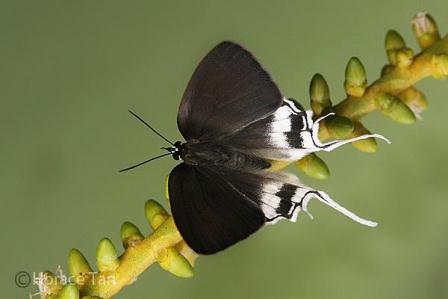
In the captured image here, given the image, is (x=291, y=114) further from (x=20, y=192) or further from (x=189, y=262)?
(x=20, y=192)

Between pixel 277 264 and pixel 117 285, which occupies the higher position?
pixel 117 285

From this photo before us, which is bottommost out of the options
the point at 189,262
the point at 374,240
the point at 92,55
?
the point at 374,240

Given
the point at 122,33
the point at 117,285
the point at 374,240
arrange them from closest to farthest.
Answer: the point at 117,285 < the point at 374,240 < the point at 122,33

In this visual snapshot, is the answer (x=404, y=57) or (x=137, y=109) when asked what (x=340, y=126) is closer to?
(x=404, y=57)

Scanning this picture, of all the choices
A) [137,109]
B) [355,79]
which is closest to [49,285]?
[355,79]

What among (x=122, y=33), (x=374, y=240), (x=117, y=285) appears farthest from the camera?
(x=122, y=33)

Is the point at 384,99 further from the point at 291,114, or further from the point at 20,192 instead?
the point at 20,192

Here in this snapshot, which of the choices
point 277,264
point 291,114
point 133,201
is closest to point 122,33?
point 133,201

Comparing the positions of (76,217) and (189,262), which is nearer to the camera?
(189,262)
